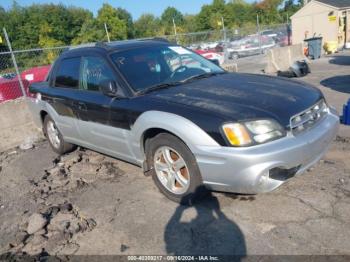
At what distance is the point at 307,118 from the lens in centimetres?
349

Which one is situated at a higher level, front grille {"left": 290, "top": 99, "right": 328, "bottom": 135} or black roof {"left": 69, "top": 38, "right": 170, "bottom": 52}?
black roof {"left": 69, "top": 38, "right": 170, "bottom": 52}

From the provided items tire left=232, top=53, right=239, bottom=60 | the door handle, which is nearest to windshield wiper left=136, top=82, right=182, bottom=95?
the door handle

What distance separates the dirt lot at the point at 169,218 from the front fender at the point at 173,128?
75 cm

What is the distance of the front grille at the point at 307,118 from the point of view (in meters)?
3.31

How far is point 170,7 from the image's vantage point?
294ft

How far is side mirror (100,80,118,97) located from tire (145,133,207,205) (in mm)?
716

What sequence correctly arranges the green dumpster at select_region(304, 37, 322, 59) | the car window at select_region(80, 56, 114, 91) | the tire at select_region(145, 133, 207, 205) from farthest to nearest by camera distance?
the green dumpster at select_region(304, 37, 322, 59) → the car window at select_region(80, 56, 114, 91) → the tire at select_region(145, 133, 207, 205)

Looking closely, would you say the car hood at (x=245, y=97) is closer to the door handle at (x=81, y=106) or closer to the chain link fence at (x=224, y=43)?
the door handle at (x=81, y=106)

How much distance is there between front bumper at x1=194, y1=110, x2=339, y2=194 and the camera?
307 cm

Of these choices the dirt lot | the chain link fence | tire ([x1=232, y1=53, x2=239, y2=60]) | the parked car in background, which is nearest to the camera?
the dirt lot

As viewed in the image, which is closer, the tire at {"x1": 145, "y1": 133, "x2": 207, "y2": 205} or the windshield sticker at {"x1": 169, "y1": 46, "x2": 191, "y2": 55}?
the tire at {"x1": 145, "y1": 133, "x2": 207, "y2": 205}

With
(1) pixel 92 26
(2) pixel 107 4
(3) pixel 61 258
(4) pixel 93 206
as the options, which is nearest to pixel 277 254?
(3) pixel 61 258

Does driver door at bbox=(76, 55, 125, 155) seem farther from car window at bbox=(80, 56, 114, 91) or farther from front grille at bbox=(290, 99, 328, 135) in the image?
front grille at bbox=(290, 99, 328, 135)

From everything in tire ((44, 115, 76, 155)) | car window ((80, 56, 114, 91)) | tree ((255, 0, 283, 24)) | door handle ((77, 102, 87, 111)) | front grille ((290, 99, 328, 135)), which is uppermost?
tree ((255, 0, 283, 24))
